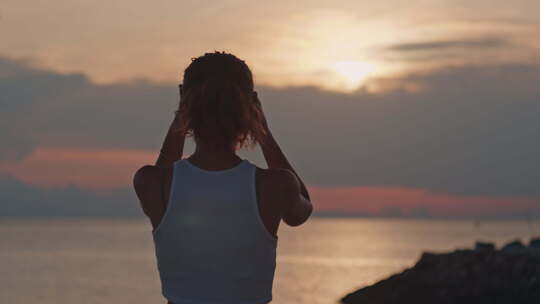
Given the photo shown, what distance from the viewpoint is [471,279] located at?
168ft

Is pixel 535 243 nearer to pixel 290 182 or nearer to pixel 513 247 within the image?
pixel 513 247

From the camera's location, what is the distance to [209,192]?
3.12 m

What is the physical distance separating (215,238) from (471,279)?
50.0m

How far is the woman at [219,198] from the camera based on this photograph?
3.13m

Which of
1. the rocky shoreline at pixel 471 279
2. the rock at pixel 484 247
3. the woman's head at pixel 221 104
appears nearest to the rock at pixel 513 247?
the rocky shoreline at pixel 471 279

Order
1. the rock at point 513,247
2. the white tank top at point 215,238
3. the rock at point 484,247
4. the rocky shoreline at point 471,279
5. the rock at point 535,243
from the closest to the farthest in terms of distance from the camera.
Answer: the white tank top at point 215,238 < the rocky shoreline at point 471,279 < the rock at point 484,247 < the rock at point 513,247 < the rock at point 535,243

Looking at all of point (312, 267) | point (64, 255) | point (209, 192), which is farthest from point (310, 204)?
point (64, 255)

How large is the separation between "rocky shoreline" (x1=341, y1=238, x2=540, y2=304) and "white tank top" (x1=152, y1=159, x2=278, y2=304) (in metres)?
45.1

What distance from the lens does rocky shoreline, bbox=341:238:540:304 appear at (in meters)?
48.5

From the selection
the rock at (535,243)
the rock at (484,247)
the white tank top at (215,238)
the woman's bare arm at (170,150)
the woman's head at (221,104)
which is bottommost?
the rock at (535,243)

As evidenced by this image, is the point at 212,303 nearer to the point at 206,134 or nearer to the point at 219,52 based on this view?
the point at 206,134

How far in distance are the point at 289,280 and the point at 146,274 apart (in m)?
23.0

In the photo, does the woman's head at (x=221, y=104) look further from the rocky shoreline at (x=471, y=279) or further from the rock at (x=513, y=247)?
the rock at (x=513, y=247)

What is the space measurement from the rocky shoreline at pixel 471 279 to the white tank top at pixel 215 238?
148 ft
